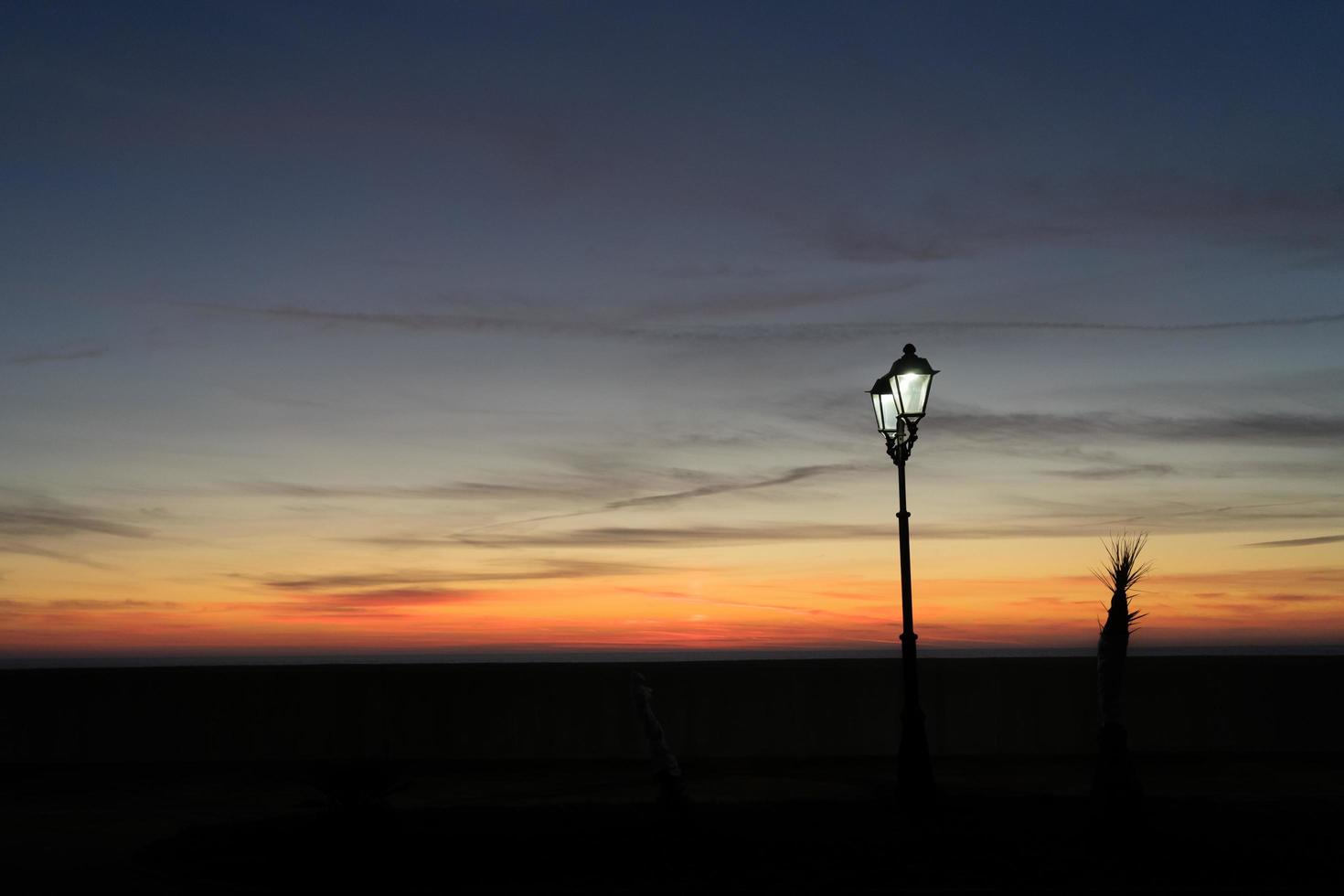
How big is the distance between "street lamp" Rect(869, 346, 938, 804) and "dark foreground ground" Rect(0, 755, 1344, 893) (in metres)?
0.56

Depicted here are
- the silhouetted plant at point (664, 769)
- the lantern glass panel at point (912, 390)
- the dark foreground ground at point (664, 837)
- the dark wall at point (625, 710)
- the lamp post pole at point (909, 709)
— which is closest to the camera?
the dark foreground ground at point (664, 837)

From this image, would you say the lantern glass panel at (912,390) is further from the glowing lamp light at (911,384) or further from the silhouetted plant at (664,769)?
the silhouetted plant at (664,769)

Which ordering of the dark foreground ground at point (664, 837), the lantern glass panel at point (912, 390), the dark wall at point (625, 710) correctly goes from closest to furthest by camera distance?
the dark foreground ground at point (664, 837), the lantern glass panel at point (912, 390), the dark wall at point (625, 710)

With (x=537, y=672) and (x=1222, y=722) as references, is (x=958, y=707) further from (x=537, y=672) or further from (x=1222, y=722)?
(x=537, y=672)

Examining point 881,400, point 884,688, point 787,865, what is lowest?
point 787,865

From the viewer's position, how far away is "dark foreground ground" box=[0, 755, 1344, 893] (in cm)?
1098

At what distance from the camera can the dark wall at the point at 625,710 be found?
2019cm

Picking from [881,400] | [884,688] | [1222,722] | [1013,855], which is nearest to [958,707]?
[884,688]

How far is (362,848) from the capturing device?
11.8 metres

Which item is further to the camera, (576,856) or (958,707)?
(958,707)

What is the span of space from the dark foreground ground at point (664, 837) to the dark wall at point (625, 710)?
266 cm

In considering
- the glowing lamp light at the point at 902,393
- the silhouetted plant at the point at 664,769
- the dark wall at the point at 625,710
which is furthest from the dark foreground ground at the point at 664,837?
the glowing lamp light at the point at 902,393

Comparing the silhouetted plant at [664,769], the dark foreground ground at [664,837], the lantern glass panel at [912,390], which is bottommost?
the dark foreground ground at [664,837]

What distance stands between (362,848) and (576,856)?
6.30 ft
